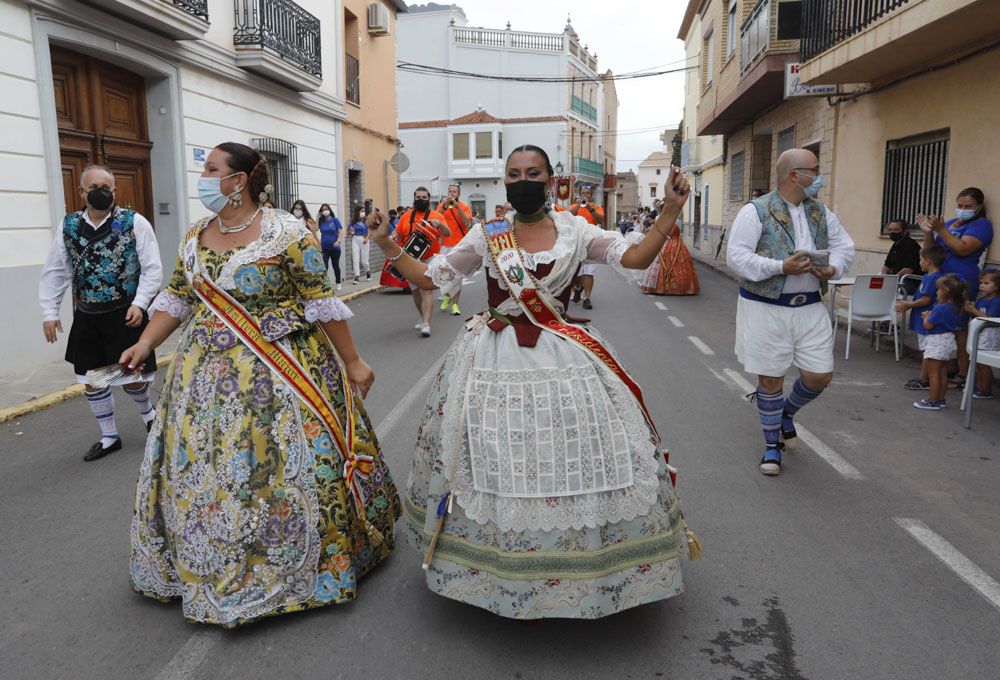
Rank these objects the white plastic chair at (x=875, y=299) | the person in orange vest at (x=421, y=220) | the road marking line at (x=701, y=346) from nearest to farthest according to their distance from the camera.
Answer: the white plastic chair at (x=875, y=299) < the road marking line at (x=701, y=346) < the person in orange vest at (x=421, y=220)

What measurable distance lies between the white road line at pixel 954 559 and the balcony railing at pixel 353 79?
59.7 feet

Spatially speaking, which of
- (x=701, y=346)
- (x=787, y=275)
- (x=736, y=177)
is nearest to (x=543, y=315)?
(x=787, y=275)

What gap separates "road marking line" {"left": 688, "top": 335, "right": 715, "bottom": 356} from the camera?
30.1 ft

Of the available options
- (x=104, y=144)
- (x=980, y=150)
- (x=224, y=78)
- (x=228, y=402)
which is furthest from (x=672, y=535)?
(x=224, y=78)

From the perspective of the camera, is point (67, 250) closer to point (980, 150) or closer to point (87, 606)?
point (87, 606)

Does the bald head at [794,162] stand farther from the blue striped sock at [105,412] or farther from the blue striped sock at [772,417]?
the blue striped sock at [105,412]

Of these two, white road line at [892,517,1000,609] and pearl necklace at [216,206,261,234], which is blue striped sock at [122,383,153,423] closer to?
pearl necklace at [216,206,261,234]

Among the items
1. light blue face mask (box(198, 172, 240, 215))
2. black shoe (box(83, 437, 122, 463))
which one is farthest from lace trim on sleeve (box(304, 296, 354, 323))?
black shoe (box(83, 437, 122, 463))

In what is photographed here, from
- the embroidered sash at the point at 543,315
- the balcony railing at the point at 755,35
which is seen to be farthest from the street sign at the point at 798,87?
the embroidered sash at the point at 543,315

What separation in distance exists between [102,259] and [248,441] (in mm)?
2912

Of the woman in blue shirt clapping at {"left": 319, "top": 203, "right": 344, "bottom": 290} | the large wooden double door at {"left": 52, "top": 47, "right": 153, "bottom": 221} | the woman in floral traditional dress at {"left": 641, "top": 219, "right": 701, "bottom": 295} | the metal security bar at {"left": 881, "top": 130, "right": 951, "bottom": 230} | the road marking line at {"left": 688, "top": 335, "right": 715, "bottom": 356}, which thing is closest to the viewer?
the road marking line at {"left": 688, "top": 335, "right": 715, "bottom": 356}

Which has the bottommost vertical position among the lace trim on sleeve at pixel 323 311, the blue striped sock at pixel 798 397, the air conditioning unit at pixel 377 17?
the blue striped sock at pixel 798 397

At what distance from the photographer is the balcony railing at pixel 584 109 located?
5044cm

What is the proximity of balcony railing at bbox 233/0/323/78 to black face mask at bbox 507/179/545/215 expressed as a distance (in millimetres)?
12162
